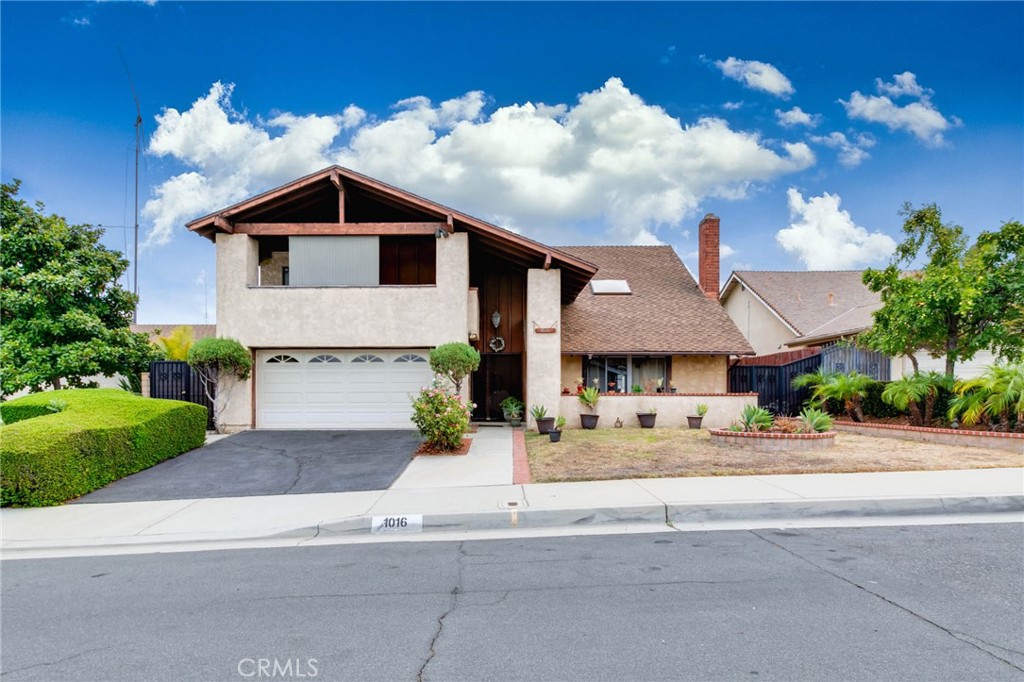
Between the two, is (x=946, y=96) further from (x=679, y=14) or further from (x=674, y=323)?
(x=674, y=323)

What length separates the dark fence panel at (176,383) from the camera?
14.9 m

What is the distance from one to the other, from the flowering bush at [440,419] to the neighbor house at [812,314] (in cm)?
1323

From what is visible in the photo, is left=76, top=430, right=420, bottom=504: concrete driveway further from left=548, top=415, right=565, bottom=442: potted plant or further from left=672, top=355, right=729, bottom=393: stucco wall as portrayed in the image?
left=672, top=355, right=729, bottom=393: stucco wall

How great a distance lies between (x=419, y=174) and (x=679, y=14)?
1132cm

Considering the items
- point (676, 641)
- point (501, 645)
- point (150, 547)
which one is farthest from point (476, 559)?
point (150, 547)

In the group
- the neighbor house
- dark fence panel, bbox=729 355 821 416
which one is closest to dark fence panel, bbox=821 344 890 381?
the neighbor house

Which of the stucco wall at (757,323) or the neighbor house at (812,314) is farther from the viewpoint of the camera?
the stucco wall at (757,323)

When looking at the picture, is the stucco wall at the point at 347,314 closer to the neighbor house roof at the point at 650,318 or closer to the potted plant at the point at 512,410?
the potted plant at the point at 512,410

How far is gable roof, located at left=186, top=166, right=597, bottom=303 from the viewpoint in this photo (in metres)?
14.0

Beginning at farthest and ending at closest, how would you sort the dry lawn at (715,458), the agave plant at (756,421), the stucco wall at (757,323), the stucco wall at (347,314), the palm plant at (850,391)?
1. the stucco wall at (757,323)
2. the palm plant at (850,391)
3. the stucco wall at (347,314)
4. the agave plant at (756,421)
5. the dry lawn at (715,458)

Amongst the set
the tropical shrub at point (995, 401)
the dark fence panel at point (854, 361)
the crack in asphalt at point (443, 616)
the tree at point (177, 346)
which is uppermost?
the tree at point (177, 346)

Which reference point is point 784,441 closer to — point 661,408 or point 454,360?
point 661,408

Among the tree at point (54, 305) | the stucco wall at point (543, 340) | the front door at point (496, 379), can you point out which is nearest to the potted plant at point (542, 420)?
the stucco wall at point (543, 340)

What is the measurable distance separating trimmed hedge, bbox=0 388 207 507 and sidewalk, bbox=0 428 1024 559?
45 centimetres
